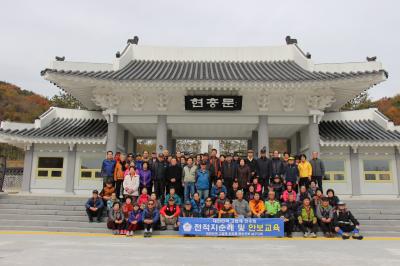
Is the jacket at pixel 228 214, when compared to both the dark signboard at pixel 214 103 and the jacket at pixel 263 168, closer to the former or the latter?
the jacket at pixel 263 168

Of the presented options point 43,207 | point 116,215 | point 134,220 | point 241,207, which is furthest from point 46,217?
point 241,207

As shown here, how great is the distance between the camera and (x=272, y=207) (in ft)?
28.0

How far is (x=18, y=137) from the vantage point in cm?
1241

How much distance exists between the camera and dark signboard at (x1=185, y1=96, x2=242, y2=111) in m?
12.2

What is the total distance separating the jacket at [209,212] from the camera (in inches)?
331

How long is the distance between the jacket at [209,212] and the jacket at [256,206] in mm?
964

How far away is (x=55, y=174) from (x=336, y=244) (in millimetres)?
10754

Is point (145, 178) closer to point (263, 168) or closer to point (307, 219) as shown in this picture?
point (263, 168)

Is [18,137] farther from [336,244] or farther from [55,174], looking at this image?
[336,244]

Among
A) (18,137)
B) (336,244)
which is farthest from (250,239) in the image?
(18,137)

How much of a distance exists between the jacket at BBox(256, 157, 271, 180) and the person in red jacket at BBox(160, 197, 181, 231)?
2726mm

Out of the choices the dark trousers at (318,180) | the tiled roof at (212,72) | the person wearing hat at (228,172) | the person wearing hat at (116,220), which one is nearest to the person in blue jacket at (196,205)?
the person wearing hat at (228,172)

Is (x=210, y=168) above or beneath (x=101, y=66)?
beneath

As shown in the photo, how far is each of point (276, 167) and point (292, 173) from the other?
19.4 inches
